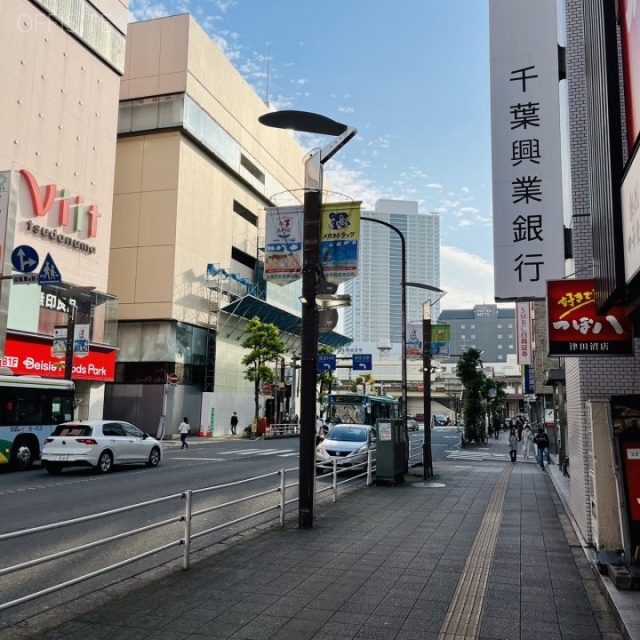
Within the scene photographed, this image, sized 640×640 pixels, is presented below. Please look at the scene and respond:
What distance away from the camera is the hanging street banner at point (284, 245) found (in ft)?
36.3

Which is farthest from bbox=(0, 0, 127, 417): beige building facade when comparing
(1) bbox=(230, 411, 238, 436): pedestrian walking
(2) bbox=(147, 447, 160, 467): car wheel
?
(1) bbox=(230, 411, 238, 436): pedestrian walking

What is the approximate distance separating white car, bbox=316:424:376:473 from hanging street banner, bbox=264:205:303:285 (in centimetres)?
947

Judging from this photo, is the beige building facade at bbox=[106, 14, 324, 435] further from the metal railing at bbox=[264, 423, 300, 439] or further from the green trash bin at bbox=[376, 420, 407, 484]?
the green trash bin at bbox=[376, 420, 407, 484]

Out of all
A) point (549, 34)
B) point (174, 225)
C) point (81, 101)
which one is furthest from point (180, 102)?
point (549, 34)

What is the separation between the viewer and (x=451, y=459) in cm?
2962

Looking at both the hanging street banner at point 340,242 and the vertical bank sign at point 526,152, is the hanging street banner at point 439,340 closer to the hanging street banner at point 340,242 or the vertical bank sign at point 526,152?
the vertical bank sign at point 526,152

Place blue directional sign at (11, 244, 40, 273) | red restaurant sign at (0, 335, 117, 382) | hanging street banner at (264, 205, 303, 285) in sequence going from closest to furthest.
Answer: hanging street banner at (264, 205, 303, 285)
blue directional sign at (11, 244, 40, 273)
red restaurant sign at (0, 335, 117, 382)

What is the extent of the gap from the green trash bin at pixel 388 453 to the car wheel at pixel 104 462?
8300mm

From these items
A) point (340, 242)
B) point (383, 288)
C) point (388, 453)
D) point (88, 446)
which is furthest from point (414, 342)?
point (383, 288)

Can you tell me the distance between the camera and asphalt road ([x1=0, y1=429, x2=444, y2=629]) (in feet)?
25.2

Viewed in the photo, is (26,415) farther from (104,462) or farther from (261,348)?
(261,348)

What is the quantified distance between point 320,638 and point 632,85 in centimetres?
554

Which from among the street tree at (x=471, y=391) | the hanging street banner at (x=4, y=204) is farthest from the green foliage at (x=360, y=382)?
the hanging street banner at (x=4, y=204)

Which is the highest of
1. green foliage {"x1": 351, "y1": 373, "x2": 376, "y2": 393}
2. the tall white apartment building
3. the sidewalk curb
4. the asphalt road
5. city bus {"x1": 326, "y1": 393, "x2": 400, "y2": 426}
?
the tall white apartment building
